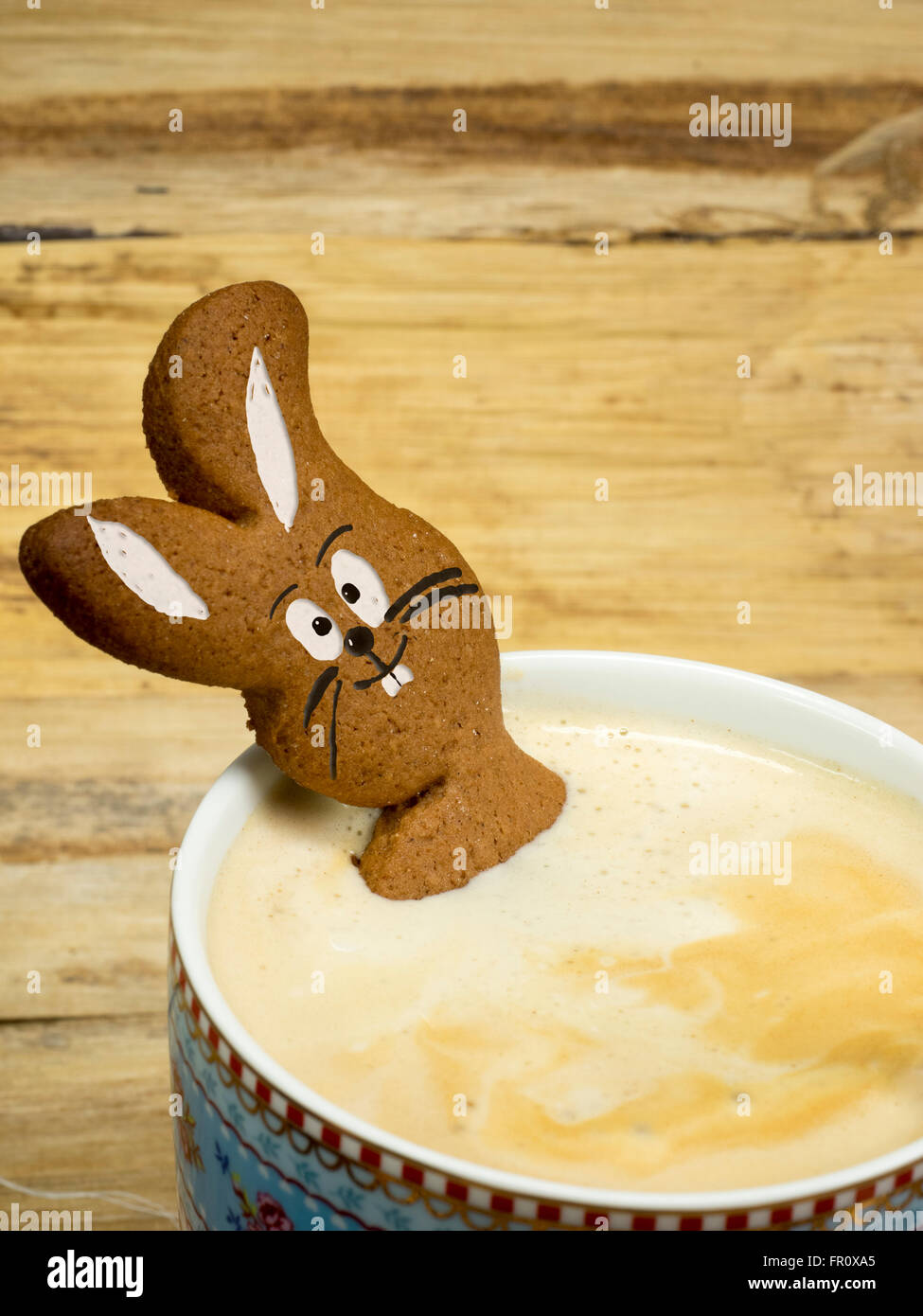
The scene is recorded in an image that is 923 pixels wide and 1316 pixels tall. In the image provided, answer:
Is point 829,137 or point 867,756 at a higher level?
point 829,137

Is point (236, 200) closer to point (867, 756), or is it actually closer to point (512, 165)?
point (512, 165)

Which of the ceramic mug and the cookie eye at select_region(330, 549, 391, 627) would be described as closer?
the ceramic mug

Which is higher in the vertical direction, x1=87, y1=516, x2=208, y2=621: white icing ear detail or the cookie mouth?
x1=87, y1=516, x2=208, y2=621: white icing ear detail

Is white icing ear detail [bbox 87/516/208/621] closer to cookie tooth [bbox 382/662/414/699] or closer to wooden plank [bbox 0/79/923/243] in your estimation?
cookie tooth [bbox 382/662/414/699]

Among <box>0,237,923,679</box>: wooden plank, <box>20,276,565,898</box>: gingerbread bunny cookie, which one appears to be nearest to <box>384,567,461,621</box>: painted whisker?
<box>20,276,565,898</box>: gingerbread bunny cookie

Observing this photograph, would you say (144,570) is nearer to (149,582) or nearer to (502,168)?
(149,582)

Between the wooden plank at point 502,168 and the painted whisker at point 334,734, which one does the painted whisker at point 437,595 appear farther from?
the wooden plank at point 502,168
